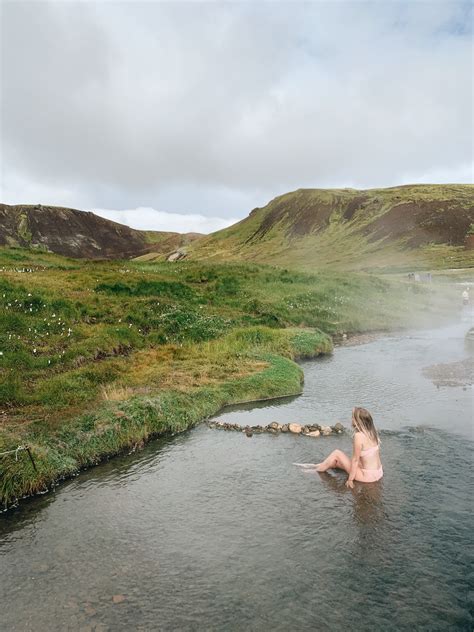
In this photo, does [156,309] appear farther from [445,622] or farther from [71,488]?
[445,622]

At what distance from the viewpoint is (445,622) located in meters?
8.89

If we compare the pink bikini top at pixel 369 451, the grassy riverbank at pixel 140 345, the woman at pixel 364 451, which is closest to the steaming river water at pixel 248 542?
the woman at pixel 364 451

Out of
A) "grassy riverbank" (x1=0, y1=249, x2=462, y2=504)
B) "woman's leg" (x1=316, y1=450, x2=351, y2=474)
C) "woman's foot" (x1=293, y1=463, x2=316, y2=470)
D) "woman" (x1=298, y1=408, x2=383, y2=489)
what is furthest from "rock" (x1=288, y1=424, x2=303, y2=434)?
"woman" (x1=298, y1=408, x2=383, y2=489)

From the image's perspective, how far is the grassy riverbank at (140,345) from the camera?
1772 centimetres

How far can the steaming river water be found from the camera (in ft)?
30.8

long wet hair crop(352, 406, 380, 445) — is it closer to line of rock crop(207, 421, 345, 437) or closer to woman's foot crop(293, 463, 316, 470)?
woman's foot crop(293, 463, 316, 470)

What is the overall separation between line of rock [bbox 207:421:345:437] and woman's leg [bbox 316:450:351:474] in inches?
134

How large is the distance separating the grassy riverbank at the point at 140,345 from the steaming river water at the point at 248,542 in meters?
1.63

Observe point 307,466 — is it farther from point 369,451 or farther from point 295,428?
point 295,428

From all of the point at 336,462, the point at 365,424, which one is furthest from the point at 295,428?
the point at 365,424

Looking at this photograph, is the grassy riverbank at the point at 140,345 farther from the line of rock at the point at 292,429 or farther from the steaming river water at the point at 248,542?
the line of rock at the point at 292,429

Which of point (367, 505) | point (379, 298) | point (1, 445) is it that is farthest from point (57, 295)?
point (379, 298)

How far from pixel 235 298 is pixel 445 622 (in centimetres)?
3864

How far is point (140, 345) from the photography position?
30125 mm
